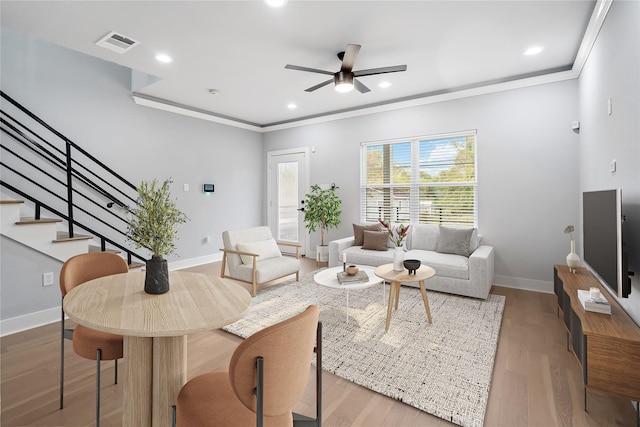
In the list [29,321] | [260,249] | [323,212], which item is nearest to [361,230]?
[323,212]

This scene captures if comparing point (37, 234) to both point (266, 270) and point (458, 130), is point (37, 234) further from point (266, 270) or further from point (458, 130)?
point (458, 130)

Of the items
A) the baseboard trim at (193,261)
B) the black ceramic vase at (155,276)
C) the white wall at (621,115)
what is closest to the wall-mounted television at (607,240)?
the white wall at (621,115)

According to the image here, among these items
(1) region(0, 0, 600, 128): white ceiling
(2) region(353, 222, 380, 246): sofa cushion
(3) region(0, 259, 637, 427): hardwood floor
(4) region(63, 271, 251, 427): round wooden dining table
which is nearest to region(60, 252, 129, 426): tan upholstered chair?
(3) region(0, 259, 637, 427): hardwood floor

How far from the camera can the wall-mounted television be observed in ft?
6.01

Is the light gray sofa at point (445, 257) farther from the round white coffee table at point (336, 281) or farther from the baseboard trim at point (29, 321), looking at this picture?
the baseboard trim at point (29, 321)

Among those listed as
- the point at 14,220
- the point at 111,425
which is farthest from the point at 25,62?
the point at 111,425

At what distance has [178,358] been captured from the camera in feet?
4.65

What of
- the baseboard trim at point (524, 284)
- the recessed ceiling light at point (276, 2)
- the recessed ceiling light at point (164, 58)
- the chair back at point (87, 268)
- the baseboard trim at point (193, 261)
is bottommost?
the baseboard trim at point (524, 284)

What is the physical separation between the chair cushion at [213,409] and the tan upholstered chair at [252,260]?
2.62 metres

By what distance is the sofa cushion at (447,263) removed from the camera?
3770 mm

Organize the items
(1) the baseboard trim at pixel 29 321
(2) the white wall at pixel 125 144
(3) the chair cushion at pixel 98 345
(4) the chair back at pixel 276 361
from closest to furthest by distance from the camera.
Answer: (4) the chair back at pixel 276 361, (3) the chair cushion at pixel 98 345, (1) the baseboard trim at pixel 29 321, (2) the white wall at pixel 125 144

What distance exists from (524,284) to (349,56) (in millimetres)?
3707

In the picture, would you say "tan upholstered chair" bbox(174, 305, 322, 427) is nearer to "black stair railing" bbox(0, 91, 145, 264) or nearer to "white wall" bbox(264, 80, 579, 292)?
"black stair railing" bbox(0, 91, 145, 264)

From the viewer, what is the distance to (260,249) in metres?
4.29
